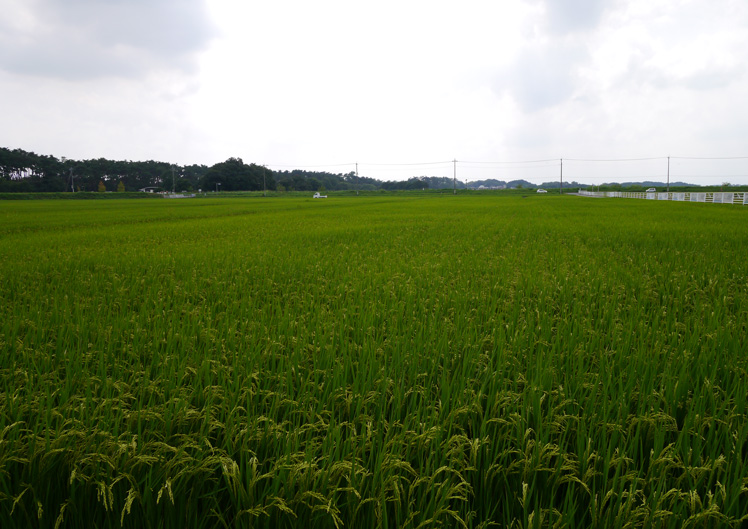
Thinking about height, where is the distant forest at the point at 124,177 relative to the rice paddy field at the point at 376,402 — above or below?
above

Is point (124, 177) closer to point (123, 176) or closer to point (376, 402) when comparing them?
point (123, 176)

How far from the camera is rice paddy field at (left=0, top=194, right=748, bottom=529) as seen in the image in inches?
56.2

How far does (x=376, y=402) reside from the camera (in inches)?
82.0

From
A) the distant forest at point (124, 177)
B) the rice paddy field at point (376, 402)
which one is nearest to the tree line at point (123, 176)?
the distant forest at point (124, 177)

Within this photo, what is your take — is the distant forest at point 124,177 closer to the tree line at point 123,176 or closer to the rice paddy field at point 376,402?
the tree line at point 123,176

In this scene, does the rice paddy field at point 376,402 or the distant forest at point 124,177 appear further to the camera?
the distant forest at point 124,177

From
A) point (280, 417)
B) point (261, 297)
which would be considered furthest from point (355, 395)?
point (261, 297)

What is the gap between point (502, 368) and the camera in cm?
245

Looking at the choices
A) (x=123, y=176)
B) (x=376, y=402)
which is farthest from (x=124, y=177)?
(x=376, y=402)

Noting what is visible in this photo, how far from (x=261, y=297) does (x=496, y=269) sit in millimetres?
3348

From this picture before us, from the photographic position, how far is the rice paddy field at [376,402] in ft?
4.69

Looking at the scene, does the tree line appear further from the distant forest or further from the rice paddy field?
the rice paddy field

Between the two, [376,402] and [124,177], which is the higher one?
[124,177]

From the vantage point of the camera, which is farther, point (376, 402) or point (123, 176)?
point (123, 176)
